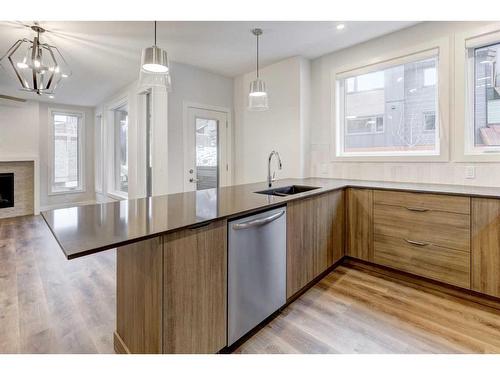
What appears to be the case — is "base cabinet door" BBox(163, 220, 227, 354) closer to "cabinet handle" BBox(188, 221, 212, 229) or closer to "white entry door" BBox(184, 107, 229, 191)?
"cabinet handle" BBox(188, 221, 212, 229)

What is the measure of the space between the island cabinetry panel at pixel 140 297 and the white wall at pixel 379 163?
9.33ft

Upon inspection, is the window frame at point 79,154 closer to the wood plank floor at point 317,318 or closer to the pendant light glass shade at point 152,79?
the wood plank floor at point 317,318

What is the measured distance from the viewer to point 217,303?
1.47 metres

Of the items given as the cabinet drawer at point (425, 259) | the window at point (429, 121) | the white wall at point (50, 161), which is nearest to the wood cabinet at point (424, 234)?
the cabinet drawer at point (425, 259)

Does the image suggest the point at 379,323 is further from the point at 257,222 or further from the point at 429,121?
the point at 429,121

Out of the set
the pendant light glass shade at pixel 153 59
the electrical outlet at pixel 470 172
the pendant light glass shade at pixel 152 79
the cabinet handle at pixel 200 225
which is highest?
the pendant light glass shade at pixel 153 59

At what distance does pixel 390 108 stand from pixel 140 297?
Answer: 327 centimetres

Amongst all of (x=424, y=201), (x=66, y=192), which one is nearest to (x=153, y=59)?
(x=424, y=201)

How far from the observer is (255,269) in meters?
1.71

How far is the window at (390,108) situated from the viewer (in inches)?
114

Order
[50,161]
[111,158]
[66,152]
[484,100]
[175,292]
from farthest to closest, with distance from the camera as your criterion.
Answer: [66,152] → [50,161] → [111,158] → [484,100] → [175,292]

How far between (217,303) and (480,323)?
187 centimetres

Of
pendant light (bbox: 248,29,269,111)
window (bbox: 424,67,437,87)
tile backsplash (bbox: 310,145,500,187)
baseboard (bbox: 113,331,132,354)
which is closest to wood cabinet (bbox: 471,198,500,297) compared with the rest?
tile backsplash (bbox: 310,145,500,187)

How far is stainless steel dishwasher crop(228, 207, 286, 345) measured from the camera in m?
1.56
